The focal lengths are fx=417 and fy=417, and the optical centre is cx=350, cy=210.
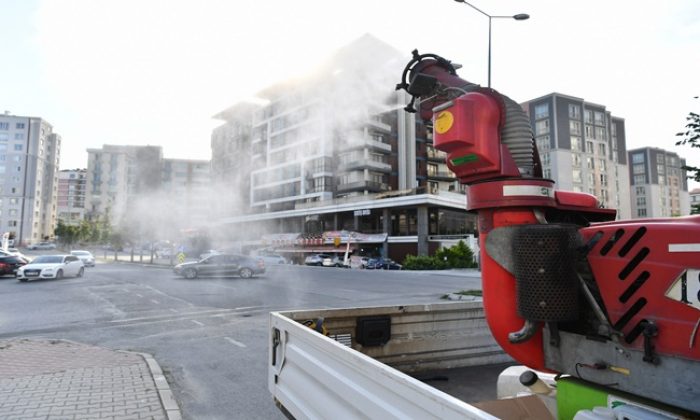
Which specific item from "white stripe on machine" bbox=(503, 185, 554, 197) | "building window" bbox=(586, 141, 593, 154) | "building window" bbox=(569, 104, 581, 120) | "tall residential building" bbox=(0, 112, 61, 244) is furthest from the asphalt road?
"tall residential building" bbox=(0, 112, 61, 244)

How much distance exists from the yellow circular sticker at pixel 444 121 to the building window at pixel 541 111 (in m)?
85.2

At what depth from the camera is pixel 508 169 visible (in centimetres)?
193

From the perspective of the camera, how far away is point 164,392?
15.0 ft

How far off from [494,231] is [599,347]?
62cm

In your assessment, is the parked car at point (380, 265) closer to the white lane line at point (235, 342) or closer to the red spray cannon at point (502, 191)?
the white lane line at point (235, 342)

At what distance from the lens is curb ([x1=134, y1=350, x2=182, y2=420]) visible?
4.00 meters

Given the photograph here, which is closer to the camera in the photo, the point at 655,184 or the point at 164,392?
the point at 164,392

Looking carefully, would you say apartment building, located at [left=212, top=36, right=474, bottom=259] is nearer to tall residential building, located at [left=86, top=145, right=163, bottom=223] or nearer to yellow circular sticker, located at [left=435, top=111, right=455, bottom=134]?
yellow circular sticker, located at [left=435, top=111, right=455, bottom=134]

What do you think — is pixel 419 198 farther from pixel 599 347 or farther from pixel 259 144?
pixel 599 347

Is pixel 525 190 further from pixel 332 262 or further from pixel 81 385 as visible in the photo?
pixel 332 262

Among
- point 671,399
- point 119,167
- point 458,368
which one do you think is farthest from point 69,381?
point 119,167

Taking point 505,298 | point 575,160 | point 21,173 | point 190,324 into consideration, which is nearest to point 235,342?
point 190,324

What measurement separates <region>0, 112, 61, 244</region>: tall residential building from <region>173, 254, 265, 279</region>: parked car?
86.4 metres

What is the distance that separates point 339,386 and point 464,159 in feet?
3.88
